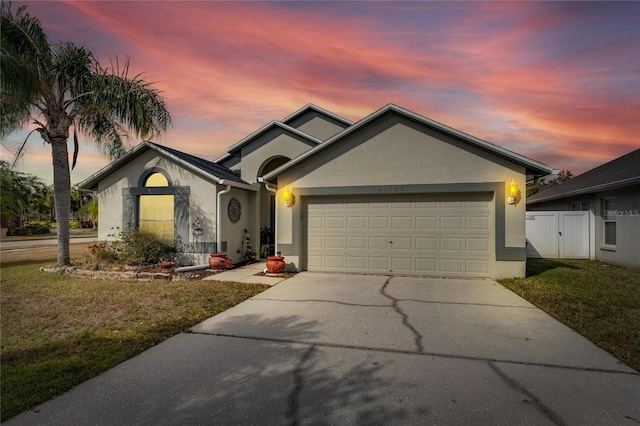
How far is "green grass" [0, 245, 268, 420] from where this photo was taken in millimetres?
3645

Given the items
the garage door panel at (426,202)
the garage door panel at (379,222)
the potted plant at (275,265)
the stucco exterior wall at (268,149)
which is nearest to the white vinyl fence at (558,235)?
the garage door panel at (426,202)

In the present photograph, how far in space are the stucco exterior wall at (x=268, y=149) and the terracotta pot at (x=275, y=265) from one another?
5442mm

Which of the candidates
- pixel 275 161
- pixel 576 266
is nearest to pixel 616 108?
pixel 576 266

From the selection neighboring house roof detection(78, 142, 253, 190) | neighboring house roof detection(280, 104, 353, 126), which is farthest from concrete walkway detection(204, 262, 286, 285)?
neighboring house roof detection(280, 104, 353, 126)

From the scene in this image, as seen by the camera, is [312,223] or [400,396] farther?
[312,223]

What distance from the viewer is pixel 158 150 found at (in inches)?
468

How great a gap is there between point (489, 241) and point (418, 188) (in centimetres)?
251

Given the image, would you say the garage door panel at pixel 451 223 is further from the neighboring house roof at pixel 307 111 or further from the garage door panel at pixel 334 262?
the neighboring house roof at pixel 307 111

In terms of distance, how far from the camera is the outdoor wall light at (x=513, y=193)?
9062 mm

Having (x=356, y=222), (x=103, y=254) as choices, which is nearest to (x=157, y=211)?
(x=103, y=254)

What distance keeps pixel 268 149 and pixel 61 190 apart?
765 cm

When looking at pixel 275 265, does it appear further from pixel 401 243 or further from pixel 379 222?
pixel 401 243

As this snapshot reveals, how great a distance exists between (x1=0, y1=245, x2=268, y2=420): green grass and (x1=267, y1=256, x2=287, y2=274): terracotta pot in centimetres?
159

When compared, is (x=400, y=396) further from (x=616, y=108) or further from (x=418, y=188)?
(x=616, y=108)
